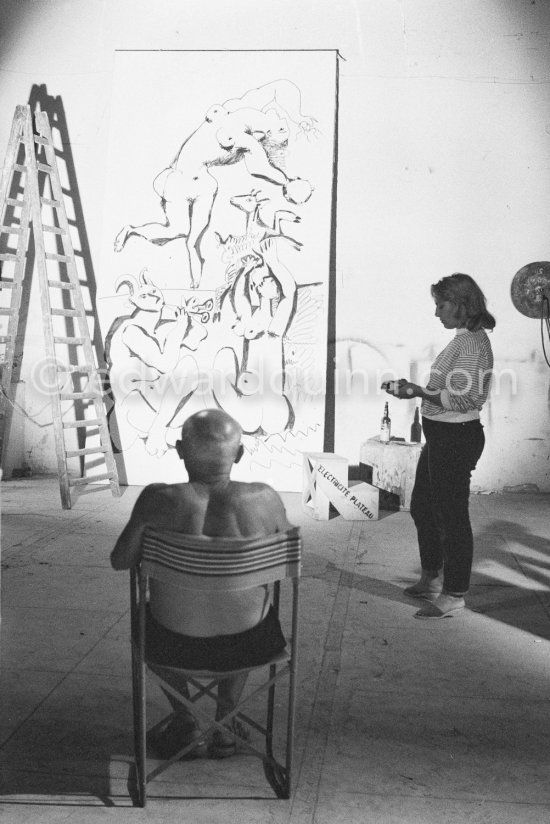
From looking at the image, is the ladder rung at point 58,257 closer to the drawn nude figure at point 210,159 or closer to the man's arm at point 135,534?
the drawn nude figure at point 210,159

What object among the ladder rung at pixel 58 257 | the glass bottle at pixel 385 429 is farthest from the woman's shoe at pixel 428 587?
the ladder rung at pixel 58 257

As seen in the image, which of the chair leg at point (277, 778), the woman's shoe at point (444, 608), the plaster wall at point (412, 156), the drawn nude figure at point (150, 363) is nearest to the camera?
the chair leg at point (277, 778)

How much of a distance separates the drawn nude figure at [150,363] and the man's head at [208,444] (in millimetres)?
5022

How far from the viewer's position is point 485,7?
712 centimetres

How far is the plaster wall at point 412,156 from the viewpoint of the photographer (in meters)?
7.17

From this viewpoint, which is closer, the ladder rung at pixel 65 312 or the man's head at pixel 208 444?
the man's head at pixel 208 444

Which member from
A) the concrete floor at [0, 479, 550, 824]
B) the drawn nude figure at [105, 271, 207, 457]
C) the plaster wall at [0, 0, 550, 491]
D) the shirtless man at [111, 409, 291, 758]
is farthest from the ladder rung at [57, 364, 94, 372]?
the shirtless man at [111, 409, 291, 758]

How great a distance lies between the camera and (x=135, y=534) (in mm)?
2363

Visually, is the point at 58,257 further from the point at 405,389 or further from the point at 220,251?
the point at 405,389

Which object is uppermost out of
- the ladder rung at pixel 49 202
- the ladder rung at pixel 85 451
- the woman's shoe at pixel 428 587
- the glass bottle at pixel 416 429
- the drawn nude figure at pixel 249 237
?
the ladder rung at pixel 49 202

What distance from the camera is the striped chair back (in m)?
2.20

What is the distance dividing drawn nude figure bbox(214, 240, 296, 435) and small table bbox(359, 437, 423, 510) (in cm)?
85

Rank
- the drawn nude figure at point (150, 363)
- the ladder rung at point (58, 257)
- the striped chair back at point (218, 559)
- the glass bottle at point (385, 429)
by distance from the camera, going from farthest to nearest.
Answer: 1. the drawn nude figure at point (150, 363)
2. the glass bottle at point (385, 429)
3. the ladder rung at point (58, 257)
4. the striped chair back at point (218, 559)

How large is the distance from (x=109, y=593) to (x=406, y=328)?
13.3ft
